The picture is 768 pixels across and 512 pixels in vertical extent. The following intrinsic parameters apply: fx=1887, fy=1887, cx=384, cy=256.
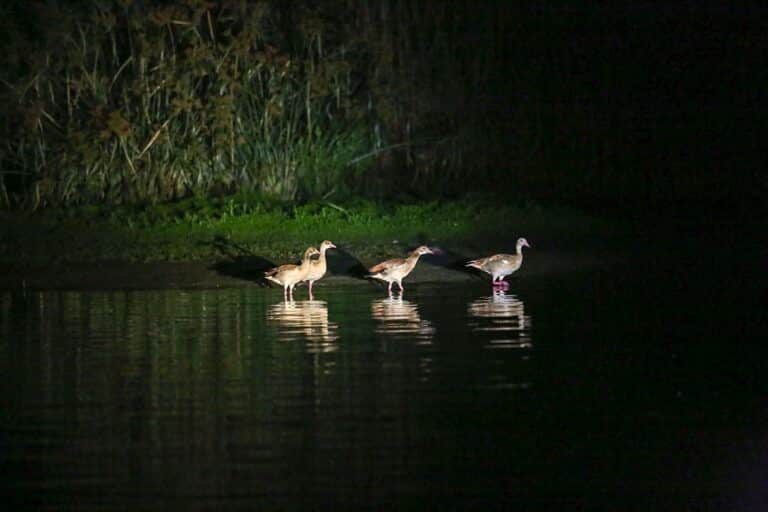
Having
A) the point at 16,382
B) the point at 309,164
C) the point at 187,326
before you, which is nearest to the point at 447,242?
the point at 309,164

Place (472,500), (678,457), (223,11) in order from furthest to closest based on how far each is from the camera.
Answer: (223,11), (678,457), (472,500)

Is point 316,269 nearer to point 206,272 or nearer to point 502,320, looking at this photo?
point 206,272

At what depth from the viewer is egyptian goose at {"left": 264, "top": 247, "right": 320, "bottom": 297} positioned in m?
24.4

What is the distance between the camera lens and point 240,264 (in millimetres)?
26922

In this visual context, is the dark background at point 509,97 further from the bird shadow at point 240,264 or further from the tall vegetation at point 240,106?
the bird shadow at point 240,264

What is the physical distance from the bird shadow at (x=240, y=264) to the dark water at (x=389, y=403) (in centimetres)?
301

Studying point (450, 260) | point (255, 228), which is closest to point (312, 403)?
point (450, 260)

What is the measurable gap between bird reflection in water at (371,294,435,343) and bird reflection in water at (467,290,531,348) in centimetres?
59

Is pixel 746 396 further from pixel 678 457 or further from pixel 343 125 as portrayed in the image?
pixel 343 125

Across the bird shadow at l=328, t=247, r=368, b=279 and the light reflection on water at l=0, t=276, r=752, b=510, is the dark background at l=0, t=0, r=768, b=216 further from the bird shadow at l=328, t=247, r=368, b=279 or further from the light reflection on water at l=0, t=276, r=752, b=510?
the light reflection on water at l=0, t=276, r=752, b=510

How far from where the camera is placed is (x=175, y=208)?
1168 inches

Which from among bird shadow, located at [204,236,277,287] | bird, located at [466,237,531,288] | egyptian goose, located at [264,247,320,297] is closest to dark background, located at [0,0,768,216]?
bird shadow, located at [204,236,277,287]

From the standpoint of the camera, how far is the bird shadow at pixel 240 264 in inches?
1041

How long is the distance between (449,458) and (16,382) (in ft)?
17.0
